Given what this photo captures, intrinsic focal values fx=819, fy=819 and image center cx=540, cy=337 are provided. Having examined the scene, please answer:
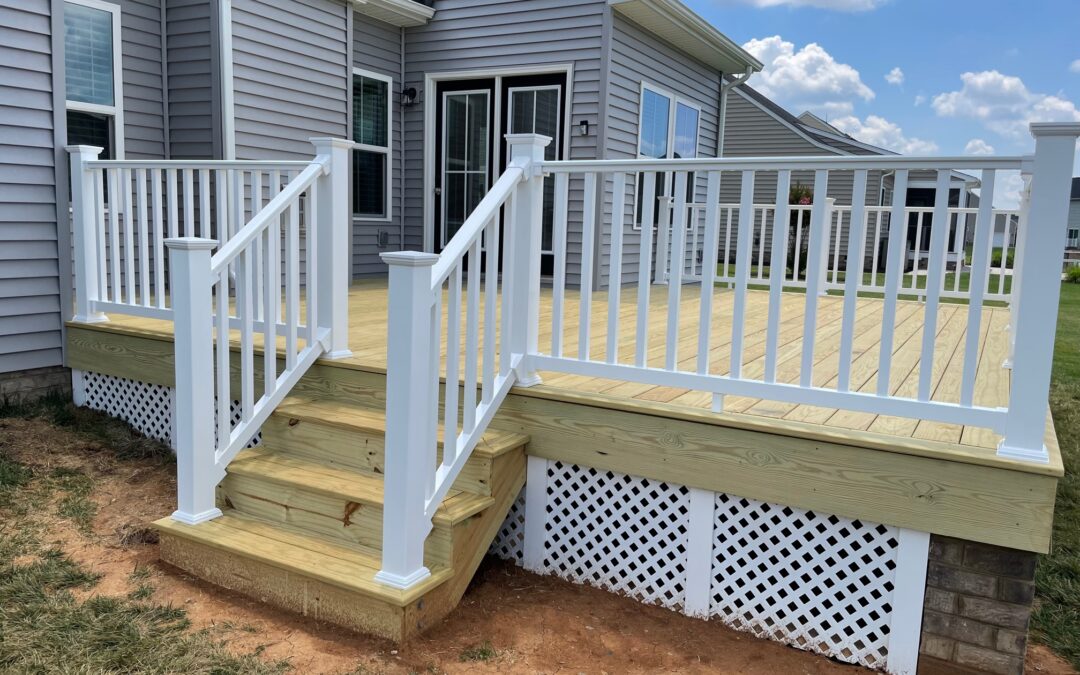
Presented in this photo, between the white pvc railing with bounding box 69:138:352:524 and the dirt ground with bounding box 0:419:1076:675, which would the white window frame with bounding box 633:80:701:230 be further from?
the dirt ground with bounding box 0:419:1076:675

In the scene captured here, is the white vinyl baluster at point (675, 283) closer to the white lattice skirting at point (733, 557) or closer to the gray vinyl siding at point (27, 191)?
the white lattice skirting at point (733, 557)

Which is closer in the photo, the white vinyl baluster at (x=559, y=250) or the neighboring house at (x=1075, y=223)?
the white vinyl baluster at (x=559, y=250)

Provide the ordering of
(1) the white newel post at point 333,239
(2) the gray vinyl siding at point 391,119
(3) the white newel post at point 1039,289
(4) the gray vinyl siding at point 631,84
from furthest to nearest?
(2) the gray vinyl siding at point 391,119 < (4) the gray vinyl siding at point 631,84 < (1) the white newel post at point 333,239 < (3) the white newel post at point 1039,289

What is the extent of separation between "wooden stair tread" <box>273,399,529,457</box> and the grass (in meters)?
0.81

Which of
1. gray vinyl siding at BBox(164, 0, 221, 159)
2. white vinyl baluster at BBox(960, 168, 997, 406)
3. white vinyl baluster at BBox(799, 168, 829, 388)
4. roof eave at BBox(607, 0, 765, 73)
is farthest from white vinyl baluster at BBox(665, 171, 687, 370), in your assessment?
roof eave at BBox(607, 0, 765, 73)

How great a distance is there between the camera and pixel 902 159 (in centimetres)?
239

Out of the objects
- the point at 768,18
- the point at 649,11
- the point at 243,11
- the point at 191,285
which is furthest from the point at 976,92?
the point at 191,285

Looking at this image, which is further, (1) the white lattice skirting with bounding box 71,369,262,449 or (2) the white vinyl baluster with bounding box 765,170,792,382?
(1) the white lattice skirting with bounding box 71,369,262,449

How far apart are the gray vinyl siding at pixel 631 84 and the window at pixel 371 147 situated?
Result: 2204 mm

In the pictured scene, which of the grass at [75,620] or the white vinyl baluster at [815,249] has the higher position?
the white vinyl baluster at [815,249]

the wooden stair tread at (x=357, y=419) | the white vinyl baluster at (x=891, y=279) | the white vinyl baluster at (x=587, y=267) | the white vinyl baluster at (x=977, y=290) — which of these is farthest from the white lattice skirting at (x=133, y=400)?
the white vinyl baluster at (x=977, y=290)

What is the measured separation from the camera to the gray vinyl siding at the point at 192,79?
555 centimetres

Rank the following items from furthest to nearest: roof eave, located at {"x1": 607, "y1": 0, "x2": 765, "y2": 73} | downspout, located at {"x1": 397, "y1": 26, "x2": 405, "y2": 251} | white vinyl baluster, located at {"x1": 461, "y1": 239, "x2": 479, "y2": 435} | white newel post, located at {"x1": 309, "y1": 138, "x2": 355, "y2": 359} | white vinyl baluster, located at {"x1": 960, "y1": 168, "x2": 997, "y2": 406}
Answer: downspout, located at {"x1": 397, "y1": 26, "x2": 405, "y2": 251} < roof eave, located at {"x1": 607, "y1": 0, "x2": 765, "y2": 73} < white newel post, located at {"x1": 309, "y1": 138, "x2": 355, "y2": 359} < white vinyl baluster, located at {"x1": 461, "y1": 239, "x2": 479, "y2": 435} < white vinyl baluster, located at {"x1": 960, "y1": 168, "x2": 997, "y2": 406}

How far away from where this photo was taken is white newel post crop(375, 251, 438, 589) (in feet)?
7.88
